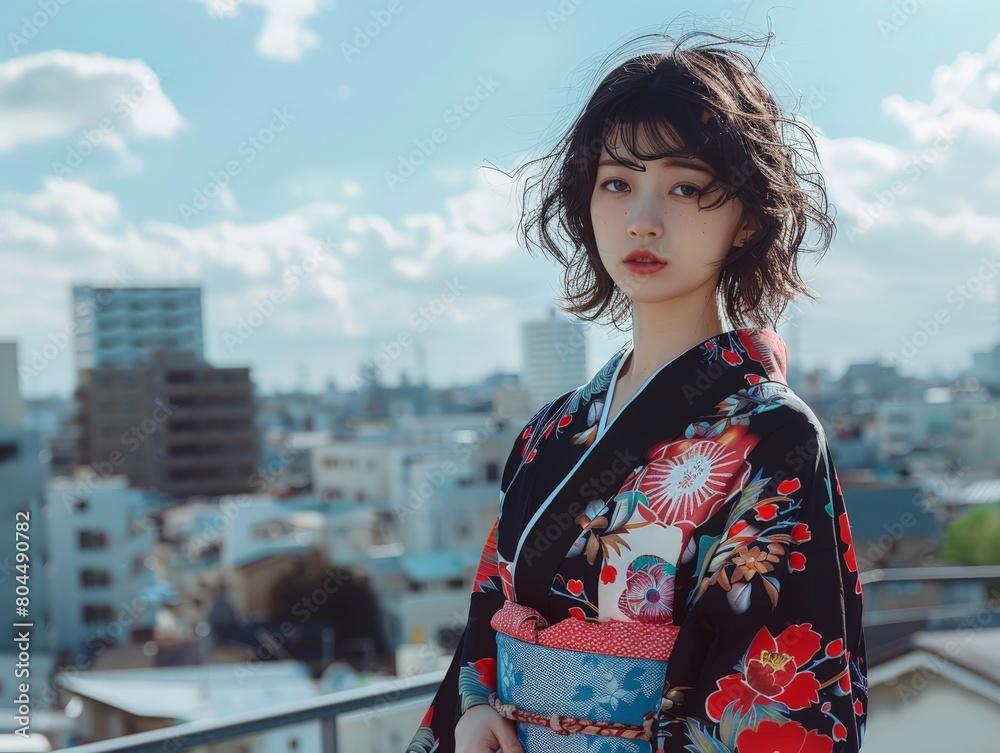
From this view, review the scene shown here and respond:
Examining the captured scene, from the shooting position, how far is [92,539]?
127 ft

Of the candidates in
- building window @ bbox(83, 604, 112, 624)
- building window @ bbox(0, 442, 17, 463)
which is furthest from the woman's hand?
building window @ bbox(83, 604, 112, 624)

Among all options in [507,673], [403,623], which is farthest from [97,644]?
[507,673]

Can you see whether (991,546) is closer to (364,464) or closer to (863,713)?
(364,464)

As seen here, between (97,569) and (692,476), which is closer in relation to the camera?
(692,476)

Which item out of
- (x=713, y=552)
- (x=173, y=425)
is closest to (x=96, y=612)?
(x=173, y=425)

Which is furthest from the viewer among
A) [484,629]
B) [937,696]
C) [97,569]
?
[97,569]

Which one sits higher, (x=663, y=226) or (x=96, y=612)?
(x=663, y=226)

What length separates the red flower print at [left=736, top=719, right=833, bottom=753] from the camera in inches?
31.2

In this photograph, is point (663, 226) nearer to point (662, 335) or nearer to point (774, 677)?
point (662, 335)

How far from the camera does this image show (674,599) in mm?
861

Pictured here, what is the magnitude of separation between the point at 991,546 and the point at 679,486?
117 feet

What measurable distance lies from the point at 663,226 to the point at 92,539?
41637 millimetres

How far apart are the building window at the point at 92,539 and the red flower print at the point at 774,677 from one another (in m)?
40.8

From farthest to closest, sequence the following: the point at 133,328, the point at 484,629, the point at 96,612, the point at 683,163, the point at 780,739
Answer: the point at 133,328 < the point at 96,612 < the point at 484,629 < the point at 683,163 < the point at 780,739
